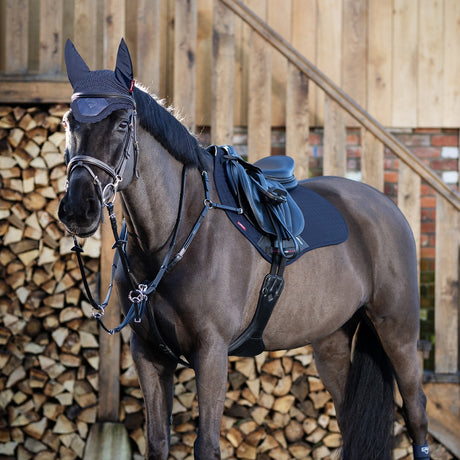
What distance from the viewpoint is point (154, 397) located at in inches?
104

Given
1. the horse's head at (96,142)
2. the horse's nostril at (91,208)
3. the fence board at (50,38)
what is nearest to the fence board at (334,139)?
the fence board at (50,38)

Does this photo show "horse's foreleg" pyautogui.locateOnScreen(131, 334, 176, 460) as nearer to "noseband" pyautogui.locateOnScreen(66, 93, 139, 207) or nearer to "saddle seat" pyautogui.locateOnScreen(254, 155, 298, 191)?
"noseband" pyautogui.locateOnScreen(66, 93, 139, 207)

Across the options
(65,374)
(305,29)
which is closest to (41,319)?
(65,374)

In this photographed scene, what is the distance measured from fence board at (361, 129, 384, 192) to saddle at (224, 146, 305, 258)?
131cm

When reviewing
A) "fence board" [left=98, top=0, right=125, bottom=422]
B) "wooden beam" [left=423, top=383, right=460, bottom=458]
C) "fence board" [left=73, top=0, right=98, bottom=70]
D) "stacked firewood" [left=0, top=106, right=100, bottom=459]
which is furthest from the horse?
"fence board" [left=73, top=0, right=98, bottom=70]

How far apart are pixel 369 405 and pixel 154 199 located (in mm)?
1507

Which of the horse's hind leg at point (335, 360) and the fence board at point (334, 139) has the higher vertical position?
the fence board at point (334, 139)

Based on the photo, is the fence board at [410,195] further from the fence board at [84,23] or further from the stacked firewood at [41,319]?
the fence board at [84,23]

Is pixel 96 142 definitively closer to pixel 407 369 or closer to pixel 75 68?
pixel 75 68

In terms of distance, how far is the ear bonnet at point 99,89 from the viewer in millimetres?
2176

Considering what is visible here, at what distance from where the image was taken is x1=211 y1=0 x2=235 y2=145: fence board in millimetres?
4168

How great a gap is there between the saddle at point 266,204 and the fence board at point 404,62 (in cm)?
250

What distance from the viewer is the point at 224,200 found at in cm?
264

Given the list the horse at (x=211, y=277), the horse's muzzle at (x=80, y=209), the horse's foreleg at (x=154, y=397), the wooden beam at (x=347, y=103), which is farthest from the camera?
the wooden beam at (x=347, y=103)
